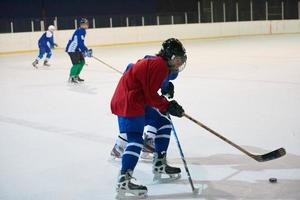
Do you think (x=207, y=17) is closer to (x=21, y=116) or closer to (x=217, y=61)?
(x=217, y=61)

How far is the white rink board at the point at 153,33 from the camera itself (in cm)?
1442

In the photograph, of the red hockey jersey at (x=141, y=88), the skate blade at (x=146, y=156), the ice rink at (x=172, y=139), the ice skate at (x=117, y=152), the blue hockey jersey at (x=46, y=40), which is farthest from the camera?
the blue hockey jersey at (x=46, y=40)

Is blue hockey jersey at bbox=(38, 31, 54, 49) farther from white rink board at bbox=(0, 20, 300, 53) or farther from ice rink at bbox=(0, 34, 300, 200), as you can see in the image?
white rink board at bbox=(0, 20, 300, 53)

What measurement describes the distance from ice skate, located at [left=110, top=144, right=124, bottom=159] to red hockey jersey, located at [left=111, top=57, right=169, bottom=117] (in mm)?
564

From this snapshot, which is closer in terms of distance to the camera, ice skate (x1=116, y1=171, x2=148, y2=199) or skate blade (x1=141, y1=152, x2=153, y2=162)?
ice skate (x1=116, y1=171, x2=148, y2=199)

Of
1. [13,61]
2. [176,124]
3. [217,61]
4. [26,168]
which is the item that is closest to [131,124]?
[26,168]

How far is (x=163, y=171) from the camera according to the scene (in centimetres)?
299

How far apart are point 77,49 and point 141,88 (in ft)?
17.4

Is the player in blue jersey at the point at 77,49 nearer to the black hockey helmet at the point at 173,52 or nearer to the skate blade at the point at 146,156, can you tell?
the skate blade at the point at 146,156

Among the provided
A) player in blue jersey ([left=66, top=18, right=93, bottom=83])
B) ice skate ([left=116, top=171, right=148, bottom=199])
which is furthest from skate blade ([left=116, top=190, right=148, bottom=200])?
player in blue jersey ([left=66, top=18, right=93, bottom=83])

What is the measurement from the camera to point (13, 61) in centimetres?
1190

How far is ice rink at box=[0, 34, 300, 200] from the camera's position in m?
2.84

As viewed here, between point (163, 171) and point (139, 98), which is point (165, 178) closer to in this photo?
point (163, 171)

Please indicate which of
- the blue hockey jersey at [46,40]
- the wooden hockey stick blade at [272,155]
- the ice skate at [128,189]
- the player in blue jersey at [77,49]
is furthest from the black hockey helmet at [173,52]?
the blue hockey jersey at [46,40]
